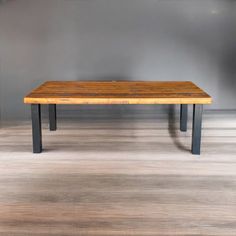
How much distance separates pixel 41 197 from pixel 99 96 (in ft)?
3.09

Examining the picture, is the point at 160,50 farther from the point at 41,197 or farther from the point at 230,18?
the point at 41,197

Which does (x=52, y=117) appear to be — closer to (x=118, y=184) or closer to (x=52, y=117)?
(x=52, y=117)

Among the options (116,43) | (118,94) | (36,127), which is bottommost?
(36,127)

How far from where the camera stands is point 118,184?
212 cm

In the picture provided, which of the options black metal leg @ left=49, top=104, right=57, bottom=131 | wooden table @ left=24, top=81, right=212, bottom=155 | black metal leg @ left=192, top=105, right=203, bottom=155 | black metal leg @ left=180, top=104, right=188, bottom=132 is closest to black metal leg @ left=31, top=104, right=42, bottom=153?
wooden table @ left=24, top=81, right=212, bottom=155

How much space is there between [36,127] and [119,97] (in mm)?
699

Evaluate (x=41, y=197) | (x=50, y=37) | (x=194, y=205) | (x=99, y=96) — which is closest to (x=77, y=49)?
(x=50, y=37)

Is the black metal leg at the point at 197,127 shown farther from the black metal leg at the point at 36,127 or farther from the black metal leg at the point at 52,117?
the black metal leg at the point at 52,117

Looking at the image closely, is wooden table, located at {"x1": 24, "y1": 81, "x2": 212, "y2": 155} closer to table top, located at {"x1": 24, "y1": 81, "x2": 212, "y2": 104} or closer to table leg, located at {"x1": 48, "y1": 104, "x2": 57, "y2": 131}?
table top, located at {"x1": 24, "y1": 81, "x2": 212, "y2": 104}

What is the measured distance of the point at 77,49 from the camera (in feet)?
12.3

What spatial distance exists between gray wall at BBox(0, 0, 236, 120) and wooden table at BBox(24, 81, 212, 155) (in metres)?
0.79

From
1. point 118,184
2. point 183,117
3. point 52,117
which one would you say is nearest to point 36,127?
point 52,117

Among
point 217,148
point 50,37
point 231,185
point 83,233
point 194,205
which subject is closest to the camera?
point 83,233

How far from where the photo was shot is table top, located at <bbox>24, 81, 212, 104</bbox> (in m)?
2.52
